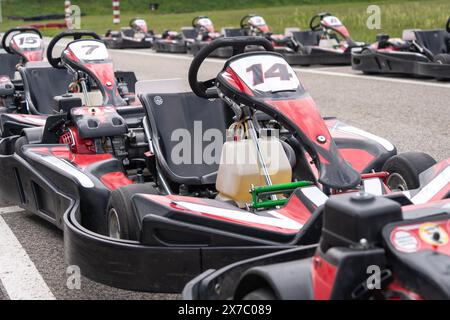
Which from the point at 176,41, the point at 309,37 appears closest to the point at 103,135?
the point at 309,37

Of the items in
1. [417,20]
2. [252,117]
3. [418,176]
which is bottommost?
[417,20]

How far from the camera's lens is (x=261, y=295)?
2.37 metres

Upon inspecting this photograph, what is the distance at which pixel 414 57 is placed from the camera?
11.9 meters

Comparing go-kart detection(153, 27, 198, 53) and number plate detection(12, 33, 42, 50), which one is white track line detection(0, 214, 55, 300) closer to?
number plate detection(12, 33, 42, 50)

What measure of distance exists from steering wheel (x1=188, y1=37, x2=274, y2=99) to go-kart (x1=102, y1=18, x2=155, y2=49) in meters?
18.0

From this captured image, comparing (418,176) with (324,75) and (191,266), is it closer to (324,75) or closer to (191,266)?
(191,266)

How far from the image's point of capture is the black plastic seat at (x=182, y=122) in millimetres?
4348

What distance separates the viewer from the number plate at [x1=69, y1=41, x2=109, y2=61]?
6.70 m

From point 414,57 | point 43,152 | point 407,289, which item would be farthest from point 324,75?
point 407,289

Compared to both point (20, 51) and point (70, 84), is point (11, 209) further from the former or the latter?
point (20, 51)

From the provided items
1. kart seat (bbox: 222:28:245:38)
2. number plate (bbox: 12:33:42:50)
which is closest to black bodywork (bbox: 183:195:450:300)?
number plate (bbox: 12:33:42:50)

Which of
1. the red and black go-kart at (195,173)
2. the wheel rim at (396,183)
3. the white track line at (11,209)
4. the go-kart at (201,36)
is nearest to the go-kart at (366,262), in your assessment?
the red and black go-kart at (195,173)

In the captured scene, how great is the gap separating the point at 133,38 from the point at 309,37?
803 cm
